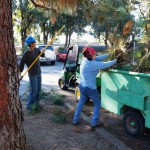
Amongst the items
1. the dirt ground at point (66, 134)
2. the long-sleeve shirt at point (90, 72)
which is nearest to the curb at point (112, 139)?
the dirt ground at point (66, 134)

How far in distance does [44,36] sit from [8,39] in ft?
91.5

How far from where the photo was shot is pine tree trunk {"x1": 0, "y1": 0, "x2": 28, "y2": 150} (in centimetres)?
331

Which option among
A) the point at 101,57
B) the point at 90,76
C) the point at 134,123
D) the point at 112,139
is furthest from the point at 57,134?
the point at 101,57

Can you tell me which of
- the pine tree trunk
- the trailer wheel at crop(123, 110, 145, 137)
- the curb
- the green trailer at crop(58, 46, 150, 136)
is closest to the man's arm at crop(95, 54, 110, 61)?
the green trailer at crop(58, 46, 150, 136)

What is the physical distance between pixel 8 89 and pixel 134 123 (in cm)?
276

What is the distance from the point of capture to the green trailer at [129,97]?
4.65 m

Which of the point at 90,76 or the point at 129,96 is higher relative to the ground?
the point at 90,76

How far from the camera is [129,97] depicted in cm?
495

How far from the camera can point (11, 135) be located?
3.50m

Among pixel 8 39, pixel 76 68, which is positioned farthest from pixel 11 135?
pixel 76 68

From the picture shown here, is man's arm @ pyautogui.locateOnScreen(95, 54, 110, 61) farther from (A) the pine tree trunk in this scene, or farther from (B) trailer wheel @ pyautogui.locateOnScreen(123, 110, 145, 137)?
(A) the pine tree trunk

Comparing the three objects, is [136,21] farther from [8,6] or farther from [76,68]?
[76,68]

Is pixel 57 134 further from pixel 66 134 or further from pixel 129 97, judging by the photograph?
pixel 129 97

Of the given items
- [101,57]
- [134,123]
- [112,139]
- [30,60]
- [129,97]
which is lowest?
[112,139]
